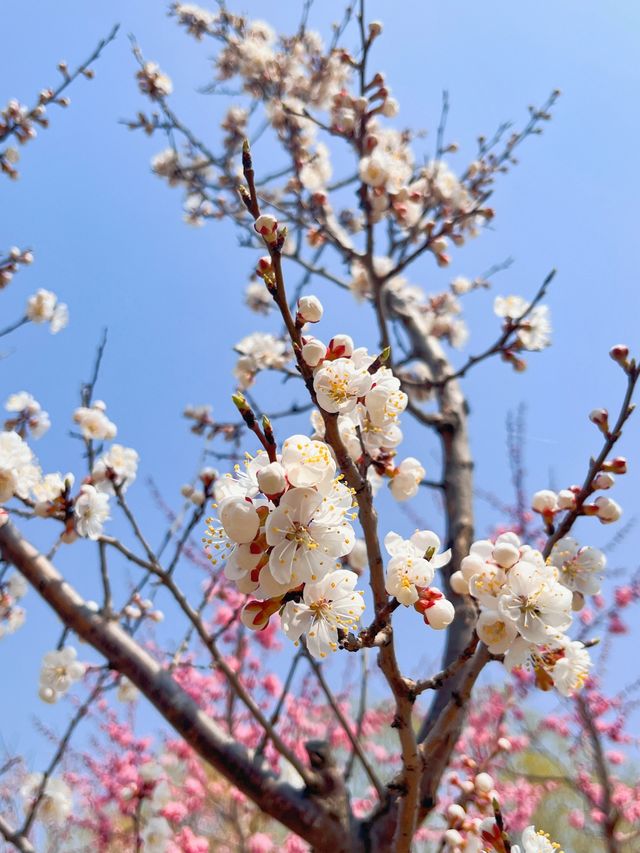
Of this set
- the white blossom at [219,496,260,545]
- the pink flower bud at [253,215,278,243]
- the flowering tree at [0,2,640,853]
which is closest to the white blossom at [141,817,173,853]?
the flowering tree at [0,2,640,853]

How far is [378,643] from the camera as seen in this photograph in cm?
95

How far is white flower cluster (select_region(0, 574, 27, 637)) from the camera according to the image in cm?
316

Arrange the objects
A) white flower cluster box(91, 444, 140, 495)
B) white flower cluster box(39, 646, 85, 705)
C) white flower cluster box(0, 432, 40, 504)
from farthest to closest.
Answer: white flower cluster box(39, 646, 85, 705)
white flower cluster box(91, 444, 140, 495)
white flower cluster box(0, 432, 40, 504)

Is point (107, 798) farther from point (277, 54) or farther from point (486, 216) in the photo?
point (277, 54)

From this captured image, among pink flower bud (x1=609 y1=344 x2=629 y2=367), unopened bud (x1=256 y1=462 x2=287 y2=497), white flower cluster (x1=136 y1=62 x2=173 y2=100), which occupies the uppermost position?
white flower cluster (x1=136 y1=62 x2=173 y2=100)

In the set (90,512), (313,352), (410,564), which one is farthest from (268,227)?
(90,512)

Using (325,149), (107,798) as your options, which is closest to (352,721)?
(107,798)

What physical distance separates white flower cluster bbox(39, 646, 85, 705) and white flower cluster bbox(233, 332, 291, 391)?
1.54 metres

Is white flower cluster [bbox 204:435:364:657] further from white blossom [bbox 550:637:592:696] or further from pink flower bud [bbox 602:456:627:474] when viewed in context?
pink flower bud [bbox 602:456:627:474]

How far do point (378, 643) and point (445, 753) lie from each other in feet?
4.49

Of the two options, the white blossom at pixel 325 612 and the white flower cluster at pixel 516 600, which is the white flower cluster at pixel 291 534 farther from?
the white flower cluster at pixel 516 600

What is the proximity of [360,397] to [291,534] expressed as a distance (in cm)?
34

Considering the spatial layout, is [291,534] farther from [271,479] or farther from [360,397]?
[360,397]

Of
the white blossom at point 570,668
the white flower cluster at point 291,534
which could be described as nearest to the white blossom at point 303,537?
the white flower cluster at point 291,534
